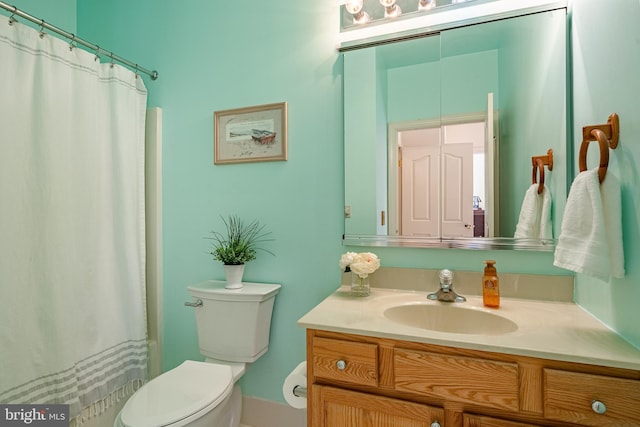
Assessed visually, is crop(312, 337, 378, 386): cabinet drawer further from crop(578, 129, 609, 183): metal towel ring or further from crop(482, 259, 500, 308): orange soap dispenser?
crop(578, 129, 609, 183): metal towel ring

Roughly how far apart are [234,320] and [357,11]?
5.30 ft

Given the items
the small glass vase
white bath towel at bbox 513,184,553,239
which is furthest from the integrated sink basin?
white bath towel at bbox 513,184,553,239

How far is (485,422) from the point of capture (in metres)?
0.88

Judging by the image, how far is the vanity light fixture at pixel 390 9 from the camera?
1453mm

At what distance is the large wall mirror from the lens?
1.28 m

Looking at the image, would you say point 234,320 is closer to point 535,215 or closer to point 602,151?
point 535,215

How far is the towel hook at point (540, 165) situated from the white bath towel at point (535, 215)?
15 millimetres

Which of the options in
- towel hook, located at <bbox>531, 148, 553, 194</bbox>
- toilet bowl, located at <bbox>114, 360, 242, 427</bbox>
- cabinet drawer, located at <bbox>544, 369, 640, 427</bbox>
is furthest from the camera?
towel hook, located at <bbox>531, 148, 553, 194</bbox>

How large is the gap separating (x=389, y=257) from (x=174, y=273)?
1.30m


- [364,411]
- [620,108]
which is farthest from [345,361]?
[620,108]

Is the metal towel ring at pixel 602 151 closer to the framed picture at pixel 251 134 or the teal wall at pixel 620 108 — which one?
the teal wall at pixel 620 108

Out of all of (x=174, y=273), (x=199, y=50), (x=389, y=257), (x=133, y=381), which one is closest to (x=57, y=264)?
(x=174, y=273)

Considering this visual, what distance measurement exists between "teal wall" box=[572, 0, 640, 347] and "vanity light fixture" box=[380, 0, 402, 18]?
70cm

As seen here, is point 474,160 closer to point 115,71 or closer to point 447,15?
point 447,15
